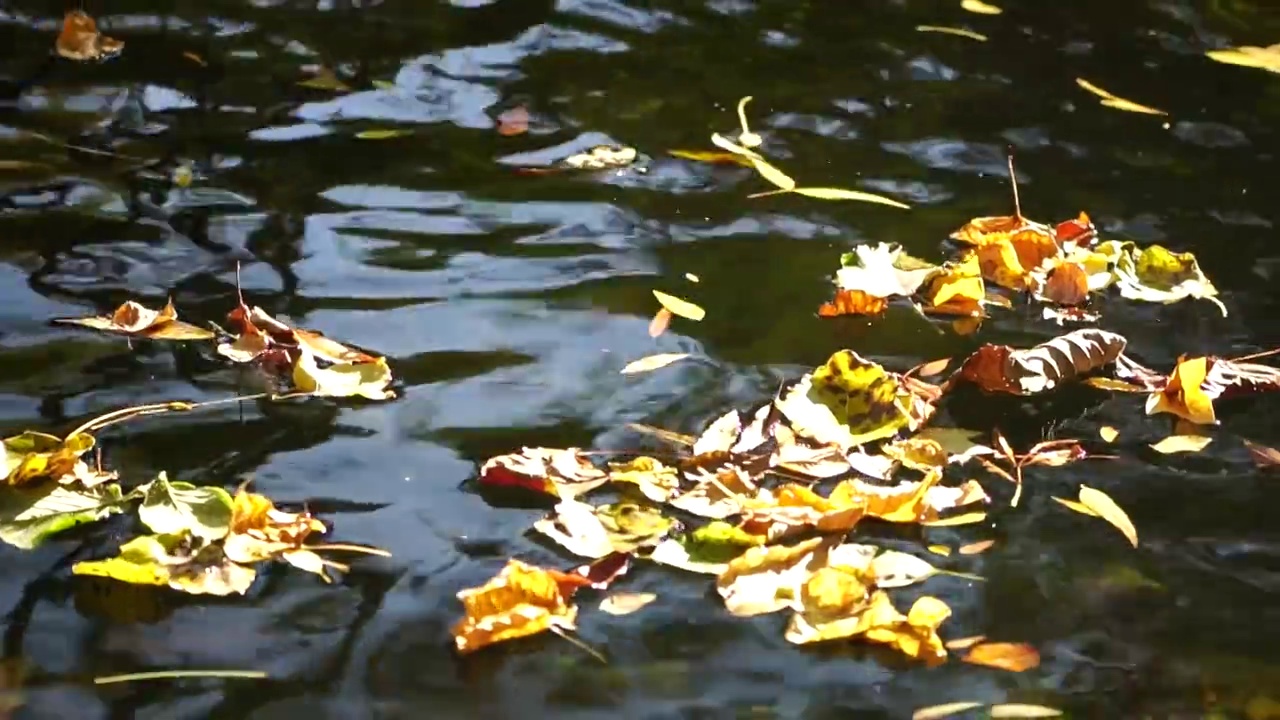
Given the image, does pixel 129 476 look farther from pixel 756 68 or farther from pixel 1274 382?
pixel 756 68

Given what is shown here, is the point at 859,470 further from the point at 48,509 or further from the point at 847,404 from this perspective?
the point at 48,509

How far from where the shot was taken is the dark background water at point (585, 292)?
1.21 metres

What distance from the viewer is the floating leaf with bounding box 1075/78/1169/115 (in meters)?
2.36

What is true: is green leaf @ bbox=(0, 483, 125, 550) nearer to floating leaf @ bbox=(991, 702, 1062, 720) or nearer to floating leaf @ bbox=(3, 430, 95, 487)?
floating leaf @ bbox=(3, 430, 95, 487)

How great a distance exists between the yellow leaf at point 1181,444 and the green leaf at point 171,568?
0.96 metres

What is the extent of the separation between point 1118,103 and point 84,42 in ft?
5.84

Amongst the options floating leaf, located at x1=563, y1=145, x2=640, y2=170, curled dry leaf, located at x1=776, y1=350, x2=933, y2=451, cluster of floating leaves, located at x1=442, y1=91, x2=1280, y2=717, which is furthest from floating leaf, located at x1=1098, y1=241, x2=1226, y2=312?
floating leaf, located at x1=563, y1=145, x2=640, y2=170

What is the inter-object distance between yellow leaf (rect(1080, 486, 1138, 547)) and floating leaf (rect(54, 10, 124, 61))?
5.85 feet

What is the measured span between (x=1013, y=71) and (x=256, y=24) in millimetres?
1371

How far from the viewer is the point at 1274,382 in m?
1.64

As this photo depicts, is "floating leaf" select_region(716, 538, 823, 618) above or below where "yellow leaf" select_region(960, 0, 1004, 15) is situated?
below

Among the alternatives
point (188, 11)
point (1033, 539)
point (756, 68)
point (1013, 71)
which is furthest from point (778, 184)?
point (188, 11)

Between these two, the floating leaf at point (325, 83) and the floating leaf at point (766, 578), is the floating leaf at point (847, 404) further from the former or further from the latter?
the floating leaf at point (325, 83)

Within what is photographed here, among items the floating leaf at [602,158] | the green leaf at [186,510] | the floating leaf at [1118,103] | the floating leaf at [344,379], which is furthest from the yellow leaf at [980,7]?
the green leaf at [186,510]
